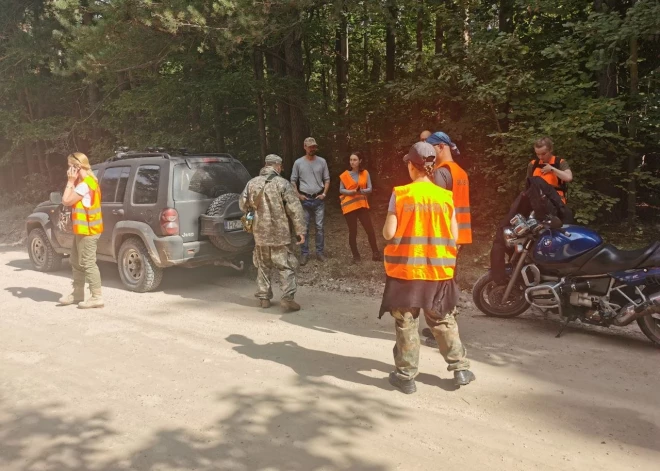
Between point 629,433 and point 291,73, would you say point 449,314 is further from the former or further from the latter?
point 291,73

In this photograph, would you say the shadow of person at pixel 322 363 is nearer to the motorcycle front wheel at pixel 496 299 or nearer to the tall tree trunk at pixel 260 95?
the motorcycle front wheel at pixel 496 299

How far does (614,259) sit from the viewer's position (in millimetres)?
5027

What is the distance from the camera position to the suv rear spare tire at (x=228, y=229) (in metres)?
7.40

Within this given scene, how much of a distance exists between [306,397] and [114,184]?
569cm

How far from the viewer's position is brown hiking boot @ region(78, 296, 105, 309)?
22.1 feet

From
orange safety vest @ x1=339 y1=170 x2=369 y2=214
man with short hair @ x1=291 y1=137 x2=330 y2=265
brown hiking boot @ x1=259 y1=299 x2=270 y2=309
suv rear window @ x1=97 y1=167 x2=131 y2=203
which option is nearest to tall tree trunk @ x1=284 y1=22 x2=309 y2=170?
man with short hair @ x1=291 y1=137 x2=330 y2=265

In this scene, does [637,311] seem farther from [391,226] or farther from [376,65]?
[376,65]

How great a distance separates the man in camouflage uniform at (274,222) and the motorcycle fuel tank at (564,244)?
293 centimetres

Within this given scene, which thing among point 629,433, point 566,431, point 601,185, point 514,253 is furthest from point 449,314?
point 601,185

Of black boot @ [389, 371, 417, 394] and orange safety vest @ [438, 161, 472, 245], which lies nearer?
black boot @ [389, 371, 417, 394]

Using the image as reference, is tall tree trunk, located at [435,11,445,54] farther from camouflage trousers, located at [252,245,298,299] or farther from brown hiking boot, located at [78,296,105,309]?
brown hiking boot, located at [78,296,105,309]

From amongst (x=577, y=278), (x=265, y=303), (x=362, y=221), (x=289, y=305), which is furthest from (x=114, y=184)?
(x=577, y=278)

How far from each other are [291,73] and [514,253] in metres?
8.39

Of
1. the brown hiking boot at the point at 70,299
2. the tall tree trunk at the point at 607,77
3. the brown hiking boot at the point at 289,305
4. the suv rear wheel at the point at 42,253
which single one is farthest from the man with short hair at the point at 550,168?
the suv rear wheel at the point at 42,253
